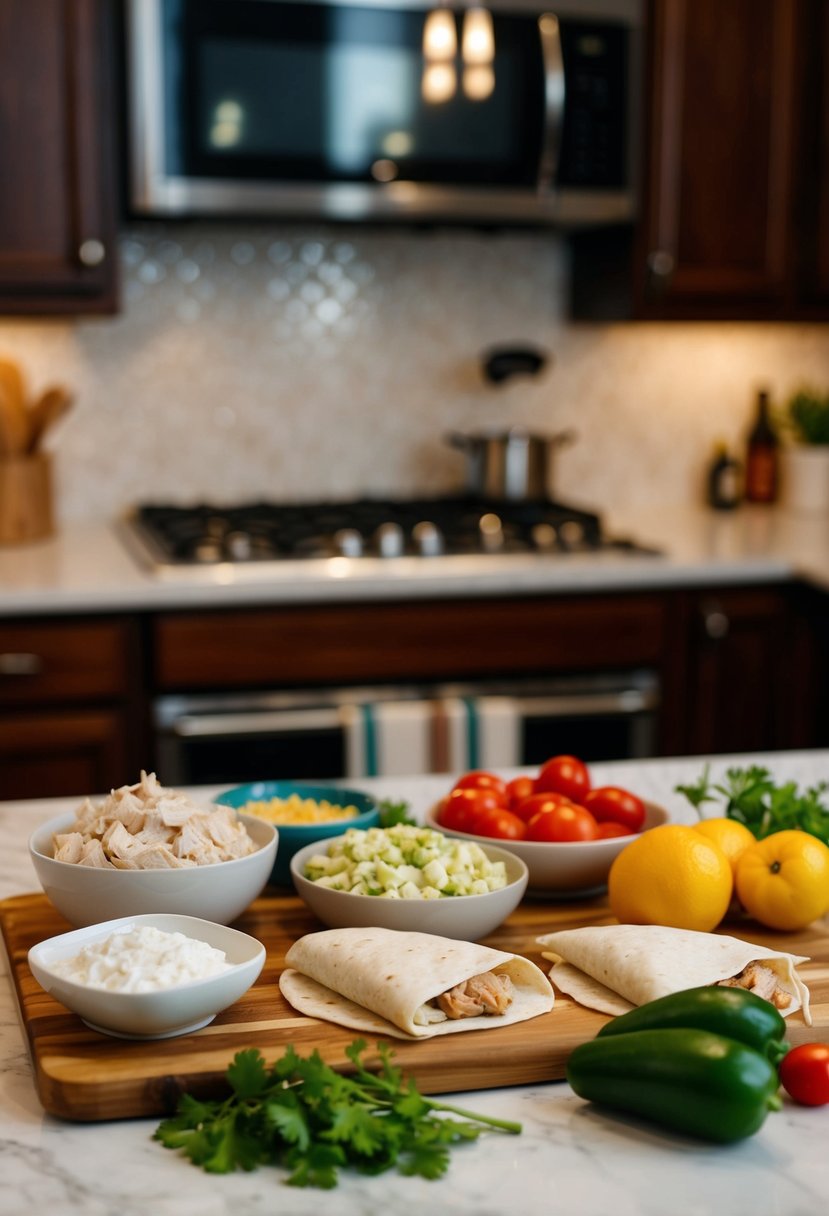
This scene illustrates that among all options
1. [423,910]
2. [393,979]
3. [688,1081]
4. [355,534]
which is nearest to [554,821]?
[423,910]

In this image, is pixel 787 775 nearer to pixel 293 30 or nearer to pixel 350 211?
pixel 350 211

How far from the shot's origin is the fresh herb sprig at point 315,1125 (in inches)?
36.4

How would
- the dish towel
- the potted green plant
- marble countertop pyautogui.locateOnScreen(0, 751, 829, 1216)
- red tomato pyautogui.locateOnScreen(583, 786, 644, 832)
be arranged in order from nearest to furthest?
1. marble countertop pyautogui.locateOnScreen(0, 751, 829, 1216)
2. red tomato pyautogui.locateOnScreen(583, 786, 644, 832)
3. the dish towel
4. the potted green plant

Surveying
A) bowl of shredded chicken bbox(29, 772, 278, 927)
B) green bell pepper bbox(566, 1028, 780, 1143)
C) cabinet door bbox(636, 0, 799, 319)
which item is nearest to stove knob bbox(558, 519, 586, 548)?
cabinet door bbox(636, 0, 799, 319)

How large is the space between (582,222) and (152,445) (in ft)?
3.69

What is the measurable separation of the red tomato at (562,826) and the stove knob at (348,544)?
155cm

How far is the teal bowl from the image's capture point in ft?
4.60

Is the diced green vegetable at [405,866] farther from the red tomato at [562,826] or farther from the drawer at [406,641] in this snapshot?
the drawer at [406,641]

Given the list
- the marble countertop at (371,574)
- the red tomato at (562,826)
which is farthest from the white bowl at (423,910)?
the marble countertop at (371,574)

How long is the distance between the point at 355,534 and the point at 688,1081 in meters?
2.10

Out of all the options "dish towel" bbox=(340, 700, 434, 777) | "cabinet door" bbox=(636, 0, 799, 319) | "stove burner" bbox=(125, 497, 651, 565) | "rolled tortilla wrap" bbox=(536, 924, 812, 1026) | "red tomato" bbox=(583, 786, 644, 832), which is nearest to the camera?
"rolled tortilla wrap" bbox=(536, 924, 812, 1026)

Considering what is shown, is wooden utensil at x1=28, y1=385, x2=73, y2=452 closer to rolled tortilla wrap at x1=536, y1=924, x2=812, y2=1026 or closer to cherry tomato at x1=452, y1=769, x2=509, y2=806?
cherry tomato at x1=452, y1=769, x2=509, y2=806

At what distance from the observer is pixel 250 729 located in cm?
277

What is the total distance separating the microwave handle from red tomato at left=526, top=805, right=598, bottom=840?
2061 mm
